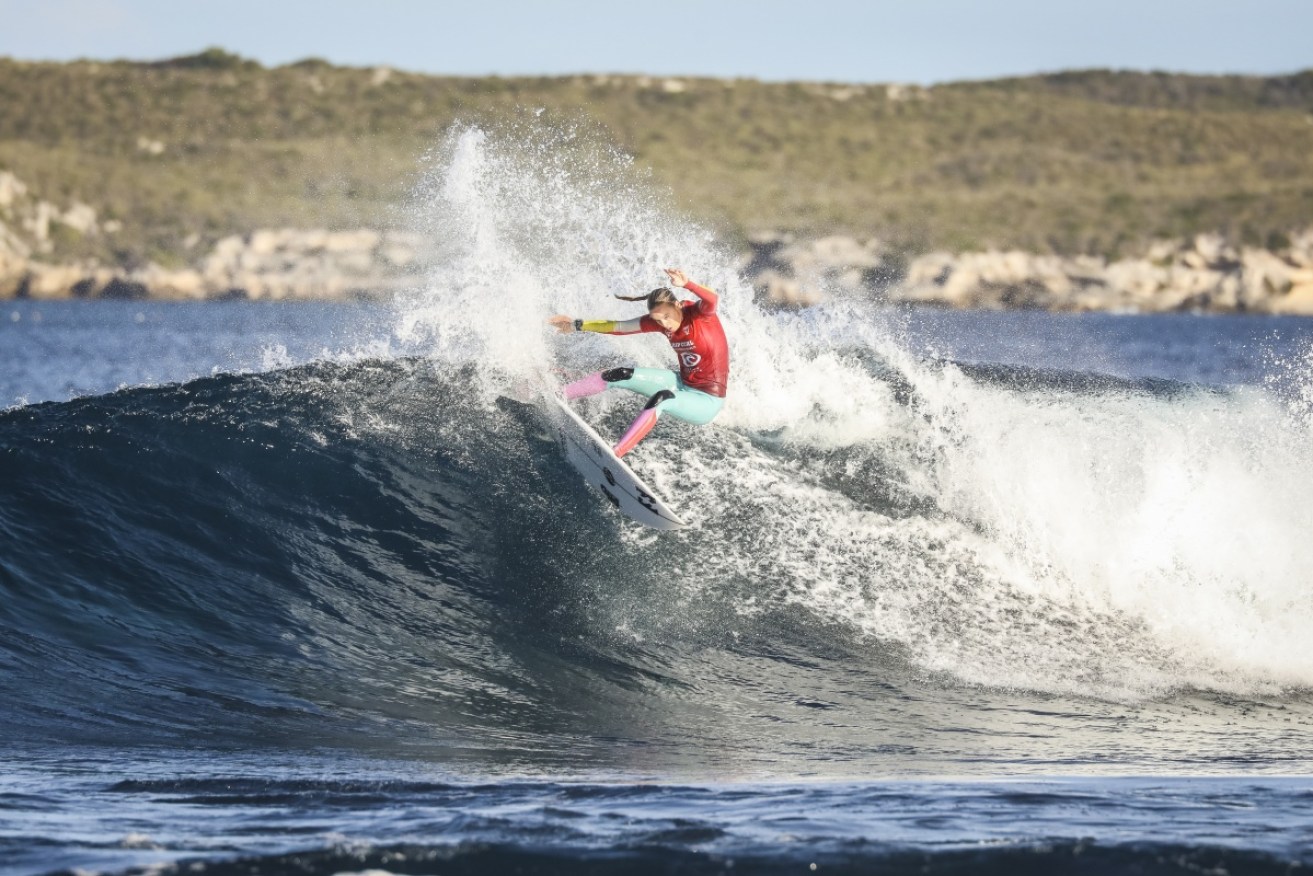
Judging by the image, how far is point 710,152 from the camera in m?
88.3

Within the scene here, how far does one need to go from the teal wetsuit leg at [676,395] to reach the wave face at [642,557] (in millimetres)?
996

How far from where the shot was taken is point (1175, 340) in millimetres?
48531

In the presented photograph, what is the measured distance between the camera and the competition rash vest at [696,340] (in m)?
10.2

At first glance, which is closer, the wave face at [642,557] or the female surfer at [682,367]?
the wave face at [642,557]

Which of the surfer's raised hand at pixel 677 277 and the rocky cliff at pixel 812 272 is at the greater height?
the rocky cliff at pixel 812 272

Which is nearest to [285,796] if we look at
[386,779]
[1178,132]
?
[386,779]

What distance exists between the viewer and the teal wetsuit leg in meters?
10.2

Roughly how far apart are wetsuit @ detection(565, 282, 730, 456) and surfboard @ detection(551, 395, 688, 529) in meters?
0.17

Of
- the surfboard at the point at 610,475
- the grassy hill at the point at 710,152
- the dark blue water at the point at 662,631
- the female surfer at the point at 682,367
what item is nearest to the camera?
the dark blue water at the point at 662,631

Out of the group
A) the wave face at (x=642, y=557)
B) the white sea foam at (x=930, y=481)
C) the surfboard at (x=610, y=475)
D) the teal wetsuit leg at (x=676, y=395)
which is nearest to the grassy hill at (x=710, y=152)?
the white sea foam at (x=930, y=481)

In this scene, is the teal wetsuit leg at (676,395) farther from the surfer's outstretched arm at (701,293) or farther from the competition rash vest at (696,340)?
the surfer's outstretched arm at (701,293)

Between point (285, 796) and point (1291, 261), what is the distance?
75.9m

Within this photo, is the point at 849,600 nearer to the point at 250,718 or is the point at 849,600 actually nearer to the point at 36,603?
the point at 250,718

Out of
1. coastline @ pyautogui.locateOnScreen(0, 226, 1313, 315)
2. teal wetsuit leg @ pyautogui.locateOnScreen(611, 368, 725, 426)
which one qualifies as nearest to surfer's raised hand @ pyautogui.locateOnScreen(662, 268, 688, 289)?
teal wetsuit leg @ pyautogui.locateOnScreen(611, 368, 725, 426)
